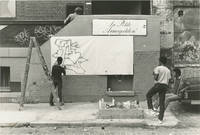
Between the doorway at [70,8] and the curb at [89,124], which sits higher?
the doorway at [70,8]

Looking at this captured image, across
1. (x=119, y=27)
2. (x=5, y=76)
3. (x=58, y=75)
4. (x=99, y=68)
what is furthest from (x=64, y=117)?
(x=5, y=76)

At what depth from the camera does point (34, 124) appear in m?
12.1

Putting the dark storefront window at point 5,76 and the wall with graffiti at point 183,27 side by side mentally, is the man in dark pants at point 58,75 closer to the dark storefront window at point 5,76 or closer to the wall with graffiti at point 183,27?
the dark storefront window at point 5,76

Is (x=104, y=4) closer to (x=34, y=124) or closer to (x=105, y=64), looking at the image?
(x=105, y=64)

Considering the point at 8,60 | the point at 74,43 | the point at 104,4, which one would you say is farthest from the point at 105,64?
the point at 104,4

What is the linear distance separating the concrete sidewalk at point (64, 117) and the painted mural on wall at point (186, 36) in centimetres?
427

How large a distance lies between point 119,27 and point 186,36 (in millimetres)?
3359

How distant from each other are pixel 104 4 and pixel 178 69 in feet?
16.8

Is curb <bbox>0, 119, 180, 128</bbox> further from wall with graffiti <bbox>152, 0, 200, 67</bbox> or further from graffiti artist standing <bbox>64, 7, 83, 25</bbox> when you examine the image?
wall with graffiti <bbox>152, 0, 200, 67</bbox>

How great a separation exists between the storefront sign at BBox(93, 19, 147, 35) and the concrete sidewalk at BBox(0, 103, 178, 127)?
2.38 metres

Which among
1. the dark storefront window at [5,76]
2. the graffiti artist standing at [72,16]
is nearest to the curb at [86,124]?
the graffiti artist standing at [72,16]

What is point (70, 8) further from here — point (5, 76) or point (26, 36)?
point (5, 76)

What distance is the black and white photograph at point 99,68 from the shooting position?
1237cm

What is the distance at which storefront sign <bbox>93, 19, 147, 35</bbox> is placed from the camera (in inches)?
603
